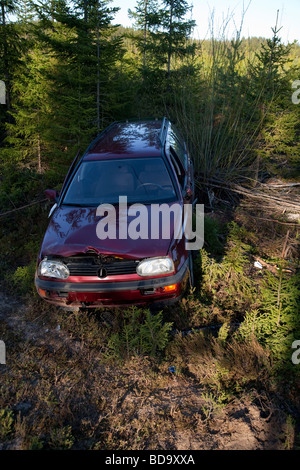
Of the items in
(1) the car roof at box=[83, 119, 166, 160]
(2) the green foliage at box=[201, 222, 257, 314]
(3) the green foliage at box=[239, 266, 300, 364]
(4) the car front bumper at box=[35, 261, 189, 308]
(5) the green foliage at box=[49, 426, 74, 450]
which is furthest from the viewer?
(1) the car roof at box=[83, 119, 166, 160]

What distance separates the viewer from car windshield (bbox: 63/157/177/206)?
4.02 metres

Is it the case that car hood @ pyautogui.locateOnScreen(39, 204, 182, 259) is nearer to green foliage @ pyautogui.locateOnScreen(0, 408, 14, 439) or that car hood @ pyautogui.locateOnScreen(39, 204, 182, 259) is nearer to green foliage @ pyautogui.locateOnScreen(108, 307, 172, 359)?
green foliage @ pyautogui.locateOnScreen(108, 307, 172, 359)

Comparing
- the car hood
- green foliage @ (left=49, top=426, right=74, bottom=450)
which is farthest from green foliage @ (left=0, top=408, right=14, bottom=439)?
the car hood

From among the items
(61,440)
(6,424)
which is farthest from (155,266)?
(6,424)

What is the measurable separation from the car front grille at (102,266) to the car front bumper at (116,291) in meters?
0.09

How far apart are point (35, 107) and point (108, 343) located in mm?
7919

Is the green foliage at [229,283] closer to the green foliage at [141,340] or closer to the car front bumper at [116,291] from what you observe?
the car front bumper at [116,291]

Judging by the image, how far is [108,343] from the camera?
3.33 metres

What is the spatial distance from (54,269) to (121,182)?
1567mm

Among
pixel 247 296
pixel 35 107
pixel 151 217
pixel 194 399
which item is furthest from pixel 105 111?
pixel 194 399

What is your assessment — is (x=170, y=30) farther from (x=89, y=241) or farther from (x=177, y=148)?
(x=89, y=241)

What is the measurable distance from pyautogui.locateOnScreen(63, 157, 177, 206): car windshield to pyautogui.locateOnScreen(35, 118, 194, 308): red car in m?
0.01
